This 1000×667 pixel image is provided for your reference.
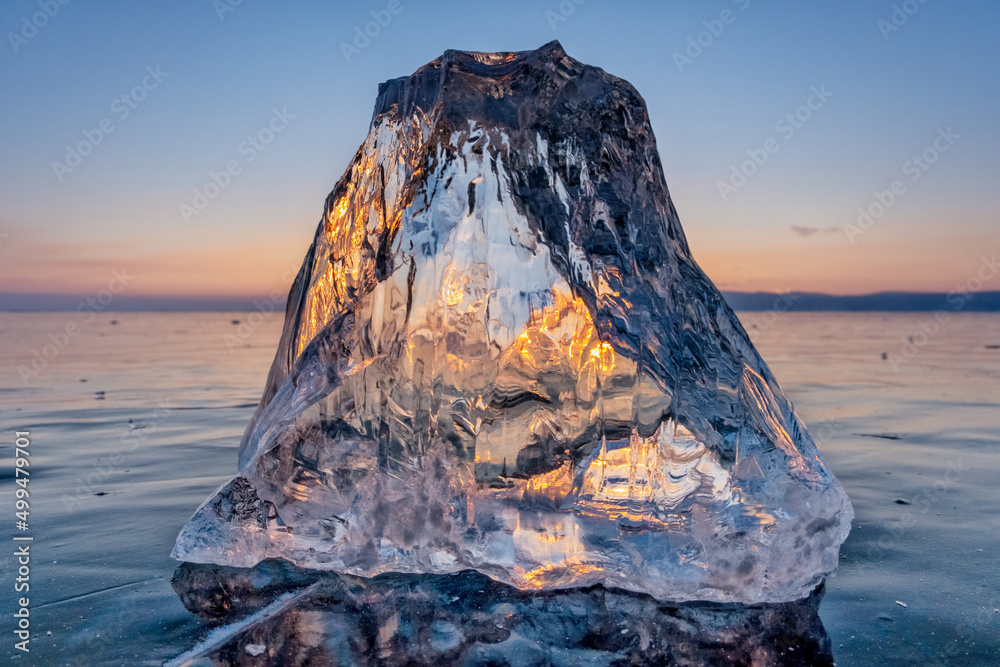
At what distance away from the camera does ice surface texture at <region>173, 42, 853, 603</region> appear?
6.91 ft

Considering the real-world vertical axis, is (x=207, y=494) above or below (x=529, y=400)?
below

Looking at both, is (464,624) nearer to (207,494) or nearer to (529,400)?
(529,400)

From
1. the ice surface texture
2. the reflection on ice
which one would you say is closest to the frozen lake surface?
the reflection on ice

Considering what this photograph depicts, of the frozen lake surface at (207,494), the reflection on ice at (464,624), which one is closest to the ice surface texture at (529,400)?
the reflection on ice at (464,624)

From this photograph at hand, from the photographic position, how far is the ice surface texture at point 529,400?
2107 mm

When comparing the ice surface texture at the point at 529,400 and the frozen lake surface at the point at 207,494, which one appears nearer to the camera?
the frozen lake surface at the point at 207,494

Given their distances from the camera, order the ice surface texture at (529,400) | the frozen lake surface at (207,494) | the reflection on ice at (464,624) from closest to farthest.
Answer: the reflection on ice at (464,624)
the frozen lake surface at (207,494)
the ice surface texture at (529,400)

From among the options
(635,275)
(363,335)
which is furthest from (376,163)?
(635,275)

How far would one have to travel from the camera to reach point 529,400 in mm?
2252

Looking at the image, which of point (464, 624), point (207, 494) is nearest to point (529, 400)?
point (464, 624)

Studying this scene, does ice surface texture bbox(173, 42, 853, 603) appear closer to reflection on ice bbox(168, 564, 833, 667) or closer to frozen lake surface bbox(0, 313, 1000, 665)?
reflection on ice bbox(168, 564, 833, 667)

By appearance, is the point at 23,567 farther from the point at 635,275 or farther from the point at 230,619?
the point at 635,275

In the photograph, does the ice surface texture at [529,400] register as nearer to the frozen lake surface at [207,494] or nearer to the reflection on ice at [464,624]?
the reflection on ice at [464,624]

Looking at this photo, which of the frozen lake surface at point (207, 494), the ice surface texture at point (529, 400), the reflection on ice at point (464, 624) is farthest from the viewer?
the ice surface texture at point (529, 400)
